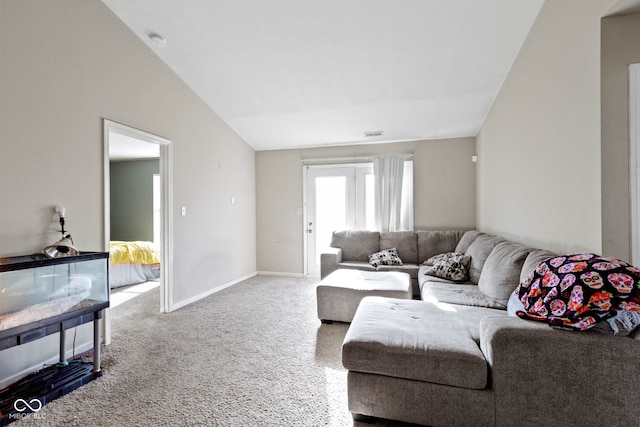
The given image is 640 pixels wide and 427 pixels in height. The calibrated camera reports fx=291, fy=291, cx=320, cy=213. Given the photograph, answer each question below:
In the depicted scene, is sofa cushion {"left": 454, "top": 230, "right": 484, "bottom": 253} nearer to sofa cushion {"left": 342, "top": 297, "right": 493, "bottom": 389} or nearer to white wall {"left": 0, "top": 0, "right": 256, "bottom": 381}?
sofa cushion {"left": 342, "top": 297, "right": 493, "bottom": 389}

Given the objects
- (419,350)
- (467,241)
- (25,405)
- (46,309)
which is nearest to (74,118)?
(46,309)

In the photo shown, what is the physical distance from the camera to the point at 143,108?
296 centimetres

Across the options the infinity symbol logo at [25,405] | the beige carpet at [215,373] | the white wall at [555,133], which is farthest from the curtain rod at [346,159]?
the infinity symbol logo at [25,405]

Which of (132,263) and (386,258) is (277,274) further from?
(132,263)

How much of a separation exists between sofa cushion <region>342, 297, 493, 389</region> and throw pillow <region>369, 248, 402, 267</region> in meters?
2.07

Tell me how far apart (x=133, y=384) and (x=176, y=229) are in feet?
6.01

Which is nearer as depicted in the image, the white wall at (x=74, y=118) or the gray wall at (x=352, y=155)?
the white wall at (x=74, y=118)

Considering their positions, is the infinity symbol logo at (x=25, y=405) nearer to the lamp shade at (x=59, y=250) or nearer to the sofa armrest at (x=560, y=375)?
the lamp shade at (x=59, y=250)

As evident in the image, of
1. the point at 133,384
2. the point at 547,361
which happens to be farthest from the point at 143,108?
the point at 547,361

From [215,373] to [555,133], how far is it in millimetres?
2814

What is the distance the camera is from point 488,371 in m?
1.33

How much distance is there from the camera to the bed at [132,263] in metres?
4.22

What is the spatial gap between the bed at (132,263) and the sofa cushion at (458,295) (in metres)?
4.07

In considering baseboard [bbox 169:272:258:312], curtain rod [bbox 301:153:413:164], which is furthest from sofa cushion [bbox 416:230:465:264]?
baseboard [bbox 169:272:258:312]
